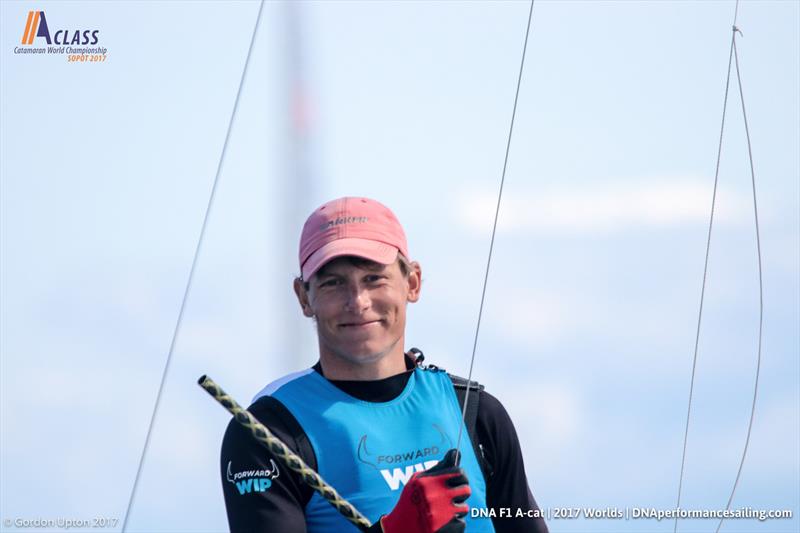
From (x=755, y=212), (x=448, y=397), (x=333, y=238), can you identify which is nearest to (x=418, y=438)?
(x=448, y=397)

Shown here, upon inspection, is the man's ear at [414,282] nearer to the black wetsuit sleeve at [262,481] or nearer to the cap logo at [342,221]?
the cap logo at [342,221]

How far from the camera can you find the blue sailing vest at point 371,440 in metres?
3.30

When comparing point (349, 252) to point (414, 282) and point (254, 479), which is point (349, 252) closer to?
point (414, 282)

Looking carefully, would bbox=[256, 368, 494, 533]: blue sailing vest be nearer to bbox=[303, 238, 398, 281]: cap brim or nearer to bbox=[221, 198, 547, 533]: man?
bbox=[221, 198, 547, 533]: man

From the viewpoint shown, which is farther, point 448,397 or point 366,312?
point 448,397

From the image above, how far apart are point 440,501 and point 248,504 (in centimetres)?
53

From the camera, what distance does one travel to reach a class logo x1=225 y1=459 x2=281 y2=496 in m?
3.22

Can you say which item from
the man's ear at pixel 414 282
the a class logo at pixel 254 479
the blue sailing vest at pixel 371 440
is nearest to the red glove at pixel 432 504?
the blue sailing vest at pixel 371 440

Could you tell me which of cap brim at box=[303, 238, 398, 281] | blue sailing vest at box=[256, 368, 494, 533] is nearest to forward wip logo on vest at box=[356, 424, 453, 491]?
blue sailing vest at box=[256, 368, 494, 533]

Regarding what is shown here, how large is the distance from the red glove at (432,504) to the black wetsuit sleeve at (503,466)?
428 mm

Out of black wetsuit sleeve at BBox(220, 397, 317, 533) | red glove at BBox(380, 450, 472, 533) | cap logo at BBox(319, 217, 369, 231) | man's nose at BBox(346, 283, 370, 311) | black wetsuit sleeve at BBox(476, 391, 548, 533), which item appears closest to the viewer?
red glove at BBox(380, 450, 472, 533)

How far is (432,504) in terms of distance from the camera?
121 inches

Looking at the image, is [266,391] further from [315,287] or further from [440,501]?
[440,501]

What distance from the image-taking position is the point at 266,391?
3.45 meters
